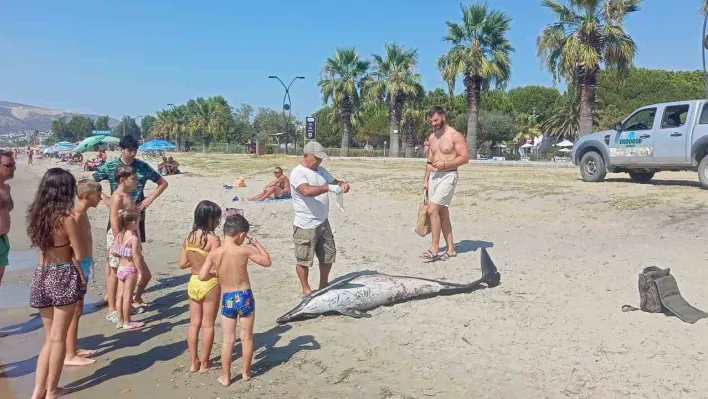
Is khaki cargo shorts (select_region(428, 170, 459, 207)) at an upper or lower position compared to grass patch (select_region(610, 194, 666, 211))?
upper

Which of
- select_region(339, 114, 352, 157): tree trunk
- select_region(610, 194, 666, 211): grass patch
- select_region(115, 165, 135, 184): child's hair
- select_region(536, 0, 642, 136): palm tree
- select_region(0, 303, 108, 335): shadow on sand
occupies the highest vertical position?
select_region(536, 0, 642, 136): palm tree

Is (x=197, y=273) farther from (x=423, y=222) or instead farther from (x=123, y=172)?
(x=423, y=222)

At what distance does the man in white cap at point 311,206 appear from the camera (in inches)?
233

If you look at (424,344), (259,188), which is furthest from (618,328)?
(259,188)

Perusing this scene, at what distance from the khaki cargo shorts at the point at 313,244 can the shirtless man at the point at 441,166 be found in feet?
6.23

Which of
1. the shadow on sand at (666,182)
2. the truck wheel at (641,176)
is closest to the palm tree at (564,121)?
the shadow on sand at (666,182)

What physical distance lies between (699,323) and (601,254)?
113 inches

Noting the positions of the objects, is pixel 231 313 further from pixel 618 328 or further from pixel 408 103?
pixel 408 103

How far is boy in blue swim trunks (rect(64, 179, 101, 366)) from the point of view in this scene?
14.4 feet

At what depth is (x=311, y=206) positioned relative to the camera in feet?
19.9

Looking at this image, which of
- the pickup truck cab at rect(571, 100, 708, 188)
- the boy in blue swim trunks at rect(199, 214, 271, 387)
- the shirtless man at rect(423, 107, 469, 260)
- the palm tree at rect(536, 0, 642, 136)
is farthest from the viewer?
the palm tree at rect(536, 0, 642, 136)

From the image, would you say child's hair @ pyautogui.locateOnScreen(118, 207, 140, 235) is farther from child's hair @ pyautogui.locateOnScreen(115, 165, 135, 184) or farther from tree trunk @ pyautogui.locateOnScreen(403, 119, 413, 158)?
tree trunk @ pyautogui.locateOnScreen(403, 119, 413, 158)

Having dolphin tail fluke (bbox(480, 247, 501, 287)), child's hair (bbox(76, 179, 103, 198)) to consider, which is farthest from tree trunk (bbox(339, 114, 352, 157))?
child's hair (bbox(76, 179, 103, 198))

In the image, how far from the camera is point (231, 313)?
4406 millimetres
